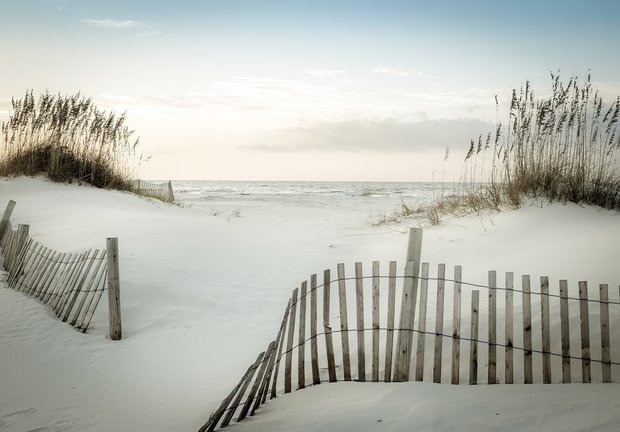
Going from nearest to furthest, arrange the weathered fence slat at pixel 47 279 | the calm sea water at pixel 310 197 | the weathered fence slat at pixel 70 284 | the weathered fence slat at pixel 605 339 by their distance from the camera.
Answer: the weathered fence slat at pixel 605 339 < the weathered fence slat at pixel 70 284 < the weathered fence slat at pixel 47 279 < the calm sea water at pixel 310 197

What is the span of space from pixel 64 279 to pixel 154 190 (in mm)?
12700

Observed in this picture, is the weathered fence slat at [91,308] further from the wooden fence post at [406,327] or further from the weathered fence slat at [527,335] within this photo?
the weathered fence slat at [527,335]

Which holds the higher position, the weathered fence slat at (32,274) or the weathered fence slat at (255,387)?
the weathered fence slat at (32,274)

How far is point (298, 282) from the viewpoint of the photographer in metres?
7.86

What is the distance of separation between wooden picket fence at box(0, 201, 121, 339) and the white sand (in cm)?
20

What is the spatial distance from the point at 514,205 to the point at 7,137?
14119 mm

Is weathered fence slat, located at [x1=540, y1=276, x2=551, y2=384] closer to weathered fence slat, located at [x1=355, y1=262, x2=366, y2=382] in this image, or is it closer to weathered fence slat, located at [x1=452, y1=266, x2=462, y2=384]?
weathered fence slat, located at [x1=452, y1=266, x2=462, y2=384]

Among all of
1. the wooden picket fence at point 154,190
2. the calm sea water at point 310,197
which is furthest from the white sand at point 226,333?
the wooden picket fence at point 154,190

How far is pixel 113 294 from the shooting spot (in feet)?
18.0

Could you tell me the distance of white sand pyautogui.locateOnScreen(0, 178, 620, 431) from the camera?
3084 mm

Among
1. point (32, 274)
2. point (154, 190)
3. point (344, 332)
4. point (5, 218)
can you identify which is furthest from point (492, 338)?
point (154, 190)

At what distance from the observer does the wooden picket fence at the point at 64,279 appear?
5676 mm

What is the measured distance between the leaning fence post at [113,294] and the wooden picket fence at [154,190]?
35.6 ft

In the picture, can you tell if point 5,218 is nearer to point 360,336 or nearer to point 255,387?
point 255,387
